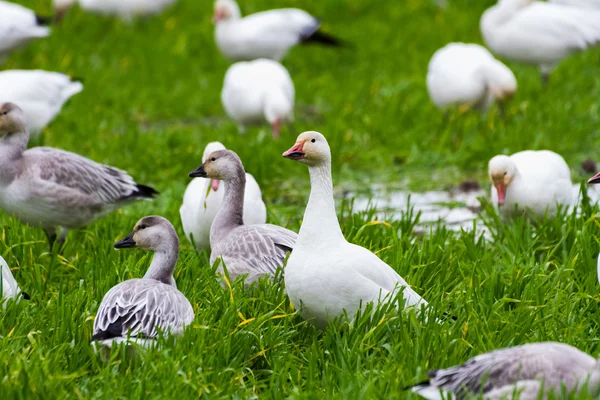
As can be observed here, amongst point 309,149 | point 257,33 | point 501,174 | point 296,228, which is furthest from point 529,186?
point 257,33

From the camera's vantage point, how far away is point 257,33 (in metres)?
10.6

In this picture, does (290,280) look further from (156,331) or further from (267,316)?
(156,331)

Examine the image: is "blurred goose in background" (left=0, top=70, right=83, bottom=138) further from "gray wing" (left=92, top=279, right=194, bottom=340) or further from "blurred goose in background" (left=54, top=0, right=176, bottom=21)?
"blurred goose in background" (left=54, top=0, right=176, bottom=21)

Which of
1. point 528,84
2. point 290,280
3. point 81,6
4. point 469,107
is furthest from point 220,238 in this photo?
point 81,6

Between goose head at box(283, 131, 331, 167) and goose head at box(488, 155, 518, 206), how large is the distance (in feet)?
6.16

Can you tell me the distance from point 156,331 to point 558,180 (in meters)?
3.02

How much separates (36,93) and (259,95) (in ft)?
6.70

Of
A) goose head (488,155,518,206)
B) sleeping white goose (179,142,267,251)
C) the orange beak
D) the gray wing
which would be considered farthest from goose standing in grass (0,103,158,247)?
goose head (488,155,518,206)

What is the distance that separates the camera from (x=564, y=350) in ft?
10.6

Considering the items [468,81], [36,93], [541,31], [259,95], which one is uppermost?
→ [541,31]

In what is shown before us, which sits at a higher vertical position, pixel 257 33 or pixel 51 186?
pixel 257 33

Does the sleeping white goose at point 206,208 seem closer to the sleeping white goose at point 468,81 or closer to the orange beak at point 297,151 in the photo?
the orange beak at point 297,151

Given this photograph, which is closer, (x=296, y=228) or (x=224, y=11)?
(x=296, y=228)

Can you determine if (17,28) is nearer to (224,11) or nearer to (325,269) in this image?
(224,11)
